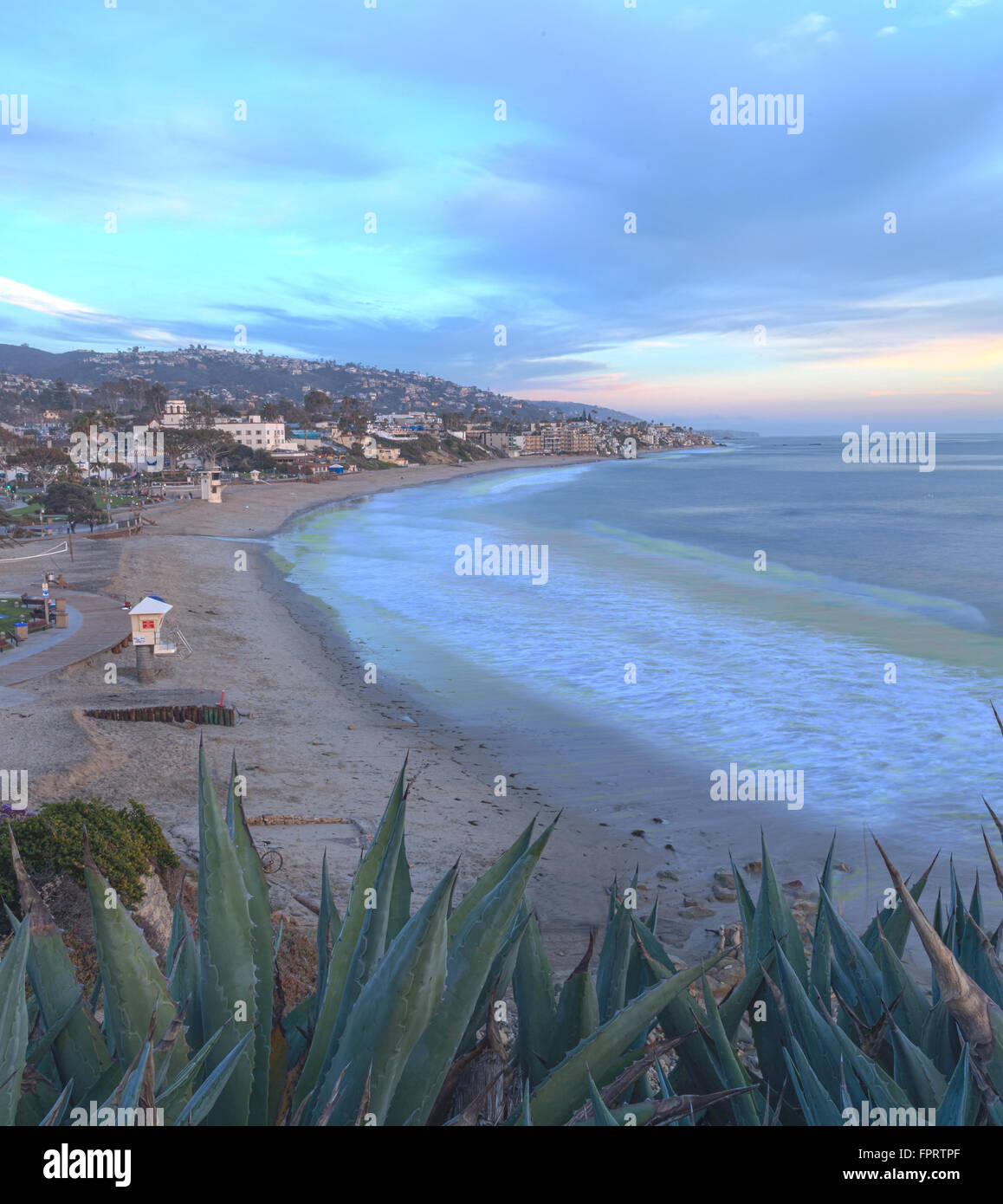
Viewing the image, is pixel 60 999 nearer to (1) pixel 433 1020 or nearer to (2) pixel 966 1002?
(1) pixel 433 1020

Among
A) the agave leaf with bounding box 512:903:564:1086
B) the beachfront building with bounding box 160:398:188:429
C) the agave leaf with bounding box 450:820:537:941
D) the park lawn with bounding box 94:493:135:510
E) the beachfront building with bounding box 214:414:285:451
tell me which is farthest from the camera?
the beachfront building with bounding box 160:398:188:429

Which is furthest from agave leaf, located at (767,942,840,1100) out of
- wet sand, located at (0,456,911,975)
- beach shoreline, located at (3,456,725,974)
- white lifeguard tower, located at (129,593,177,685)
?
white lifeguard tower, located at (129,593,177,685)

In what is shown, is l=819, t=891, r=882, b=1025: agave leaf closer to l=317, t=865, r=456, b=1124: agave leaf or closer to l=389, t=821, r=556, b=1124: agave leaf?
l=389, t=821, r=556, b=1124: agave leaf

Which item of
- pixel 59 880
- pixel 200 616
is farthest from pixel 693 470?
pixel 59 880

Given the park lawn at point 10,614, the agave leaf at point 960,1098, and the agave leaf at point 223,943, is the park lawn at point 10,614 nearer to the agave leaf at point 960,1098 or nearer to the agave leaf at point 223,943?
the agave leaf at point 223,943
